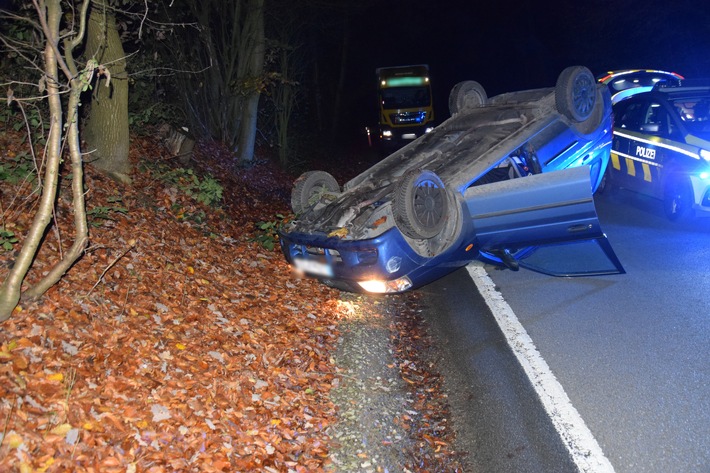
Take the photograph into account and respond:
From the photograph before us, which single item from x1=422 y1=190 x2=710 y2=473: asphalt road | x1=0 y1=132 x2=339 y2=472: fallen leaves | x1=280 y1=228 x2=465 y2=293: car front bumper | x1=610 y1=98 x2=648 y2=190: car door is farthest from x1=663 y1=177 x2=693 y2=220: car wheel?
x1=0 y1=132 x2=339 y2=472: fallen leaves

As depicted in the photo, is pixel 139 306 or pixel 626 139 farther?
pixel 626 139

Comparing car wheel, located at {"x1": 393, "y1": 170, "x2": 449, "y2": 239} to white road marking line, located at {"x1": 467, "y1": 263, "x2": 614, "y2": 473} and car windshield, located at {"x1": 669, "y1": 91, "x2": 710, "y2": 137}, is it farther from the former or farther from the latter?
car windshield, located at {"x1": 669, "y1": 91, "x2": 710, "y2": 137}

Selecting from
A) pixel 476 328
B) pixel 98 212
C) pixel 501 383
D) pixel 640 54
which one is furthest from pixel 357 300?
pixel 640 54

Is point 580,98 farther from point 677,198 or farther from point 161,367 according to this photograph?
point 161,367

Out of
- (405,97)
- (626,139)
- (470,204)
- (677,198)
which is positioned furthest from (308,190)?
(405,97)

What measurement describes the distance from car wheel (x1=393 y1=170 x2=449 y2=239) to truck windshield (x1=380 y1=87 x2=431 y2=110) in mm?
16726

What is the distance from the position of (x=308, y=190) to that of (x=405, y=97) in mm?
15683

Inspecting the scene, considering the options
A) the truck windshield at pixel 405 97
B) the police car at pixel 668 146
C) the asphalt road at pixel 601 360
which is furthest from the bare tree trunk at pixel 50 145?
the truck windshield at pixel 405 97

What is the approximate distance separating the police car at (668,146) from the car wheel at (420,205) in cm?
449

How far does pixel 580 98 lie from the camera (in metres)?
7.83

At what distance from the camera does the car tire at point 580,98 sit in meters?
7.57

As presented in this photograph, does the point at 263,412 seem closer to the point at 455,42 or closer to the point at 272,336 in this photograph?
the point at 272,336

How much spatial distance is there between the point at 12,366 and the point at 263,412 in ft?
5.46

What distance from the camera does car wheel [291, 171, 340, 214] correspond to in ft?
24.8
